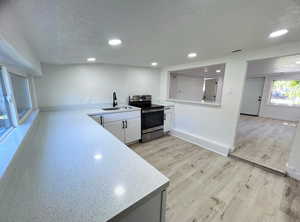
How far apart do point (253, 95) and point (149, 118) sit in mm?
5843

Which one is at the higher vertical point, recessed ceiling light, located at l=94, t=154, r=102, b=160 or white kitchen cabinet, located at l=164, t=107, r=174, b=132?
recessed ceiling light, located at l=94, t=154, r=102, b=160

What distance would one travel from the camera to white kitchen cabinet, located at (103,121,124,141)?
2.57 meters

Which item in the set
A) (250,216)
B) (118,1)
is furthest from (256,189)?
(118,1)

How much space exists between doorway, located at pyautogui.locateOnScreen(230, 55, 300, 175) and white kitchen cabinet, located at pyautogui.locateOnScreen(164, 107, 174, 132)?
5.31ft

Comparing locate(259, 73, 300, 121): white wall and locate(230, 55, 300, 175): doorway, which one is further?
locate(259, 73, 300, 121): white wall

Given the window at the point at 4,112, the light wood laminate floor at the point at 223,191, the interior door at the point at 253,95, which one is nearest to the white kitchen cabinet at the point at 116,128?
the light wood laminate floor at the point at 223,191

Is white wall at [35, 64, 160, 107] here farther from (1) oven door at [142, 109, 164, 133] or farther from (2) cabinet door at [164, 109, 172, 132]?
(2) cabinet door at [164, 109, 172, 132]

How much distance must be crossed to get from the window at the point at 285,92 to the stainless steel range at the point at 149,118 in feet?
18.4

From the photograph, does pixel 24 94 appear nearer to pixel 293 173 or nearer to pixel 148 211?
pixel 148 211

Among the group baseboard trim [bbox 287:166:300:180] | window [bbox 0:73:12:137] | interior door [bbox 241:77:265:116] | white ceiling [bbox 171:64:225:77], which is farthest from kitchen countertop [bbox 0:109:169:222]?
interior door [bbox 241:77:265:116]

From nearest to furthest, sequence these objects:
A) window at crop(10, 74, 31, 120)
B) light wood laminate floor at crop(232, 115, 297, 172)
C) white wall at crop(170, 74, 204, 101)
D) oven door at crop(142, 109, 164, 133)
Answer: window at crop(10, 74, 31, 120) → light wood laminate floor at crop(232, 115, 297, 172) → oven door at crop(142, 109, 164, 133) → white wall at crop(170, 74, 204, 101)

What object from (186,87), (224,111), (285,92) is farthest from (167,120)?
(285,92)

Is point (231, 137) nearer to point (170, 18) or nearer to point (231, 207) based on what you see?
point (231, 207)

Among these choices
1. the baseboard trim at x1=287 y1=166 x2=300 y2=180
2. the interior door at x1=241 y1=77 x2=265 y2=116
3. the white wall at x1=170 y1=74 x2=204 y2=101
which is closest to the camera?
the baseboard trim at x1=287 y1=166 x2=300 y2=180
